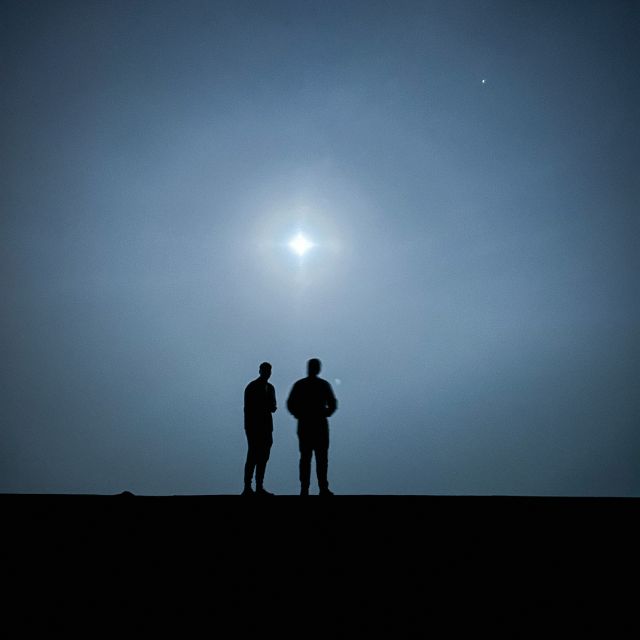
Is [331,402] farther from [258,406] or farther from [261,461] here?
[261,461]

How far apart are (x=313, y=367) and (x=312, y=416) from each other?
2.34 ft

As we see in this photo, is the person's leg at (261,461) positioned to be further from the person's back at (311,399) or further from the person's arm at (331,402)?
the person's arm at (331,402)

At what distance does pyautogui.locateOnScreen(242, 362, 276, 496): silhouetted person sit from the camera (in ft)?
20.2

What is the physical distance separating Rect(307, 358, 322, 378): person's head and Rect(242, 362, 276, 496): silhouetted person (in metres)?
0.59

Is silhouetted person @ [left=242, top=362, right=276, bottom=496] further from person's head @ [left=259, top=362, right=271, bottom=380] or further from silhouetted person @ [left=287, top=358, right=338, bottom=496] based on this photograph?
silhouetted person @ [left=287, top=358, right=338, bottom=496]

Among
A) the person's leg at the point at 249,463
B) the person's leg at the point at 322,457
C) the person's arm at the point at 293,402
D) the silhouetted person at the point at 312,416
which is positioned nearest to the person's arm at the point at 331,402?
the silhouetted person at the point at 312,416

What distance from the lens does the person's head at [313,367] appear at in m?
6.34
